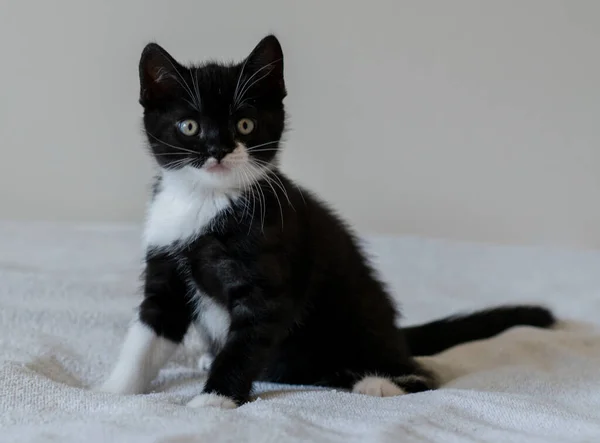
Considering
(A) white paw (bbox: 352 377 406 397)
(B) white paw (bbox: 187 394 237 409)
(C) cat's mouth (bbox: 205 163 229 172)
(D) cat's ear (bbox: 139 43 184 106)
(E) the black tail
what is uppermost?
(D) cat's ear (bbox: 139 43 184 106)

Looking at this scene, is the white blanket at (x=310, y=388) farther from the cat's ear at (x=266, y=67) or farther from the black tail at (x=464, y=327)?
the cat's ear at (x=266, y=67)

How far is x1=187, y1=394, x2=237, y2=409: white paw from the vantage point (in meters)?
1.09

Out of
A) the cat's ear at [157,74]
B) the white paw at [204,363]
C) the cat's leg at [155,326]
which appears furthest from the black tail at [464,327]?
the cat's ear at [157,74]

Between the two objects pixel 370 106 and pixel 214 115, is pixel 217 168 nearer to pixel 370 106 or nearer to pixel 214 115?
pixel 214 115

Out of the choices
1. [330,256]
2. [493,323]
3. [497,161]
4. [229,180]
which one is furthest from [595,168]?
[229,180]

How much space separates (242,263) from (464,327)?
718 mm

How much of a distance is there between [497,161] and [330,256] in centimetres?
135

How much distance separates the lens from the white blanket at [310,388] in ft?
3.18

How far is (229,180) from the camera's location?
4.04ft

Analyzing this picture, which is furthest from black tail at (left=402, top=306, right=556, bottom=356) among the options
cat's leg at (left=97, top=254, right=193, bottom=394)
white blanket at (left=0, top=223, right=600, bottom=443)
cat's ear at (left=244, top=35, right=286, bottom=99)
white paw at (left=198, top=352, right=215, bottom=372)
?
cat's ear at (left=244, top=35, right=286, bottom=99)

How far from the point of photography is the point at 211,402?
1.10m

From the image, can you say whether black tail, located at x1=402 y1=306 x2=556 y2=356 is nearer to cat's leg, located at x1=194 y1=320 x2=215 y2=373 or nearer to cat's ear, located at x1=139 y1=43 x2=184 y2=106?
cat's leg, located at x1=194 y1=320 x2=215 y2=373

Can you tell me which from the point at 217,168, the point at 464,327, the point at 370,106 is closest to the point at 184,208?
the point at 217,168

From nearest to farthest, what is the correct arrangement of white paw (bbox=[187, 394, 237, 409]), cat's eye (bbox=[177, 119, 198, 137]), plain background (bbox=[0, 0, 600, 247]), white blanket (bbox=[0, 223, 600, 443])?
white blanket (bbox=[0, 223, 600, 443]) < white paw (bbox=[187, 394, 237, 409]) < cat's eye (bbox=[177, 119, 198, 137]) < plain background (bbox=[0, 0, 600, 247])
